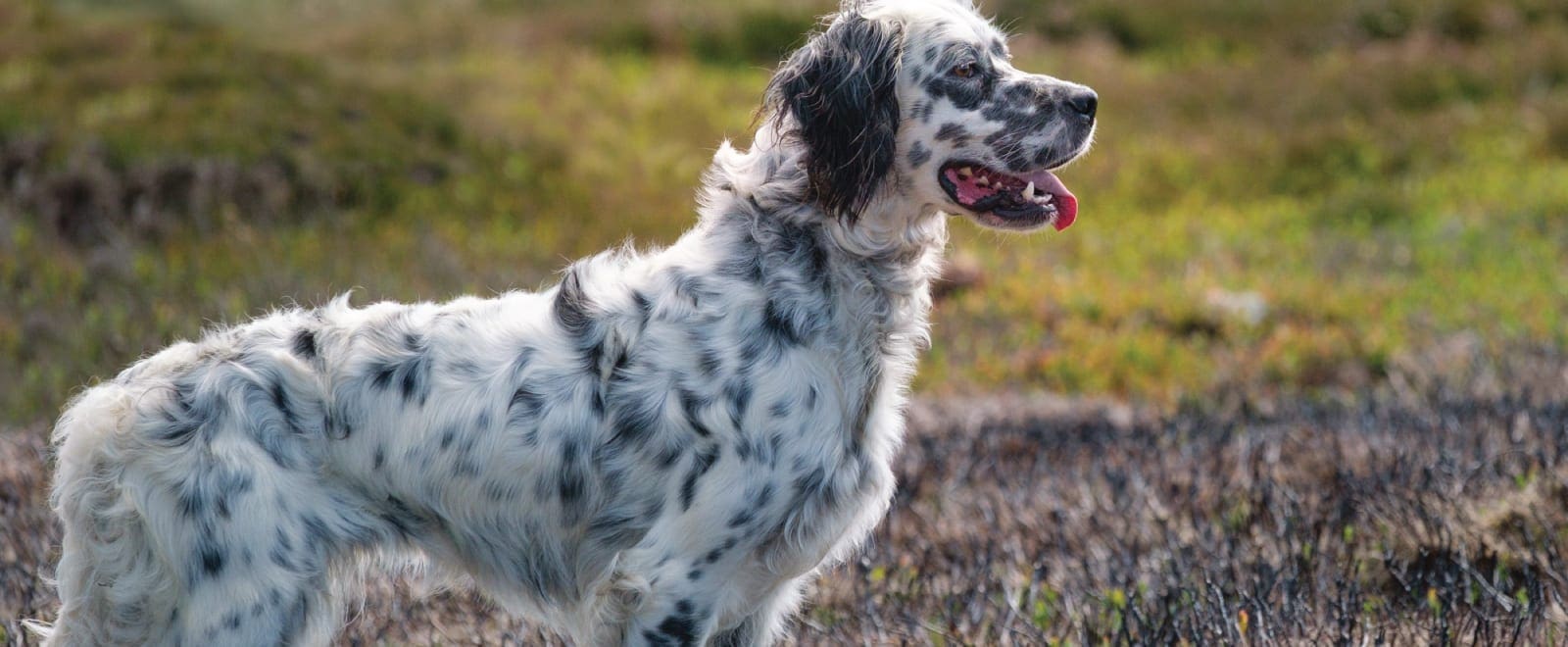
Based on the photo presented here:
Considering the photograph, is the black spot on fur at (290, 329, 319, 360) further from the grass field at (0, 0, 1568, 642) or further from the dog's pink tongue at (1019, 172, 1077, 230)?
the dog's pink tongue at (1019, 172, 1077, 230)

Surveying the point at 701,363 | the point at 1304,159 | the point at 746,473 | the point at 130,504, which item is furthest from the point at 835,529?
the point at 1304,159

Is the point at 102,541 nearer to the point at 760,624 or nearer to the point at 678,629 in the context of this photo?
the point at 678,629

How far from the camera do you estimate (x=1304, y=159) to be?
49.8ft

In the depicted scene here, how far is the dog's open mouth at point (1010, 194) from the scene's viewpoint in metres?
3.61

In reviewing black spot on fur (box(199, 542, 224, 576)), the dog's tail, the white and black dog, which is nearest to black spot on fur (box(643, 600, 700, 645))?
the white and black dog

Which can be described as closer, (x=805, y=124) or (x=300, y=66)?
(x=805, y=124)

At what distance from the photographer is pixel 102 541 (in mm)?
3238

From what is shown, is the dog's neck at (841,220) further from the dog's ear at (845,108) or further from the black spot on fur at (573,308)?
the black spot on fur at (573,308)

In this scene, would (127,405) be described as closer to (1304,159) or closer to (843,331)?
(843,331)

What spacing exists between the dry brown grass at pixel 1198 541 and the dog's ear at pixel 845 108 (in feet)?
3.69

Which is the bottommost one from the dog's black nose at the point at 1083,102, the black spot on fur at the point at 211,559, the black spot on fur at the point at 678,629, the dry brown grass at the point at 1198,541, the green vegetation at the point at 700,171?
the green vegetation at the point at 700,171

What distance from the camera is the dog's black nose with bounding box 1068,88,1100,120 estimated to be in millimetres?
3654

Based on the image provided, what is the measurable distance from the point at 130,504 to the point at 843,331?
158 cm

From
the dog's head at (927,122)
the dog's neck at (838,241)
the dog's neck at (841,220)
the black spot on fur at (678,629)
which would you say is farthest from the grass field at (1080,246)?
the dog's head at (927,122)
